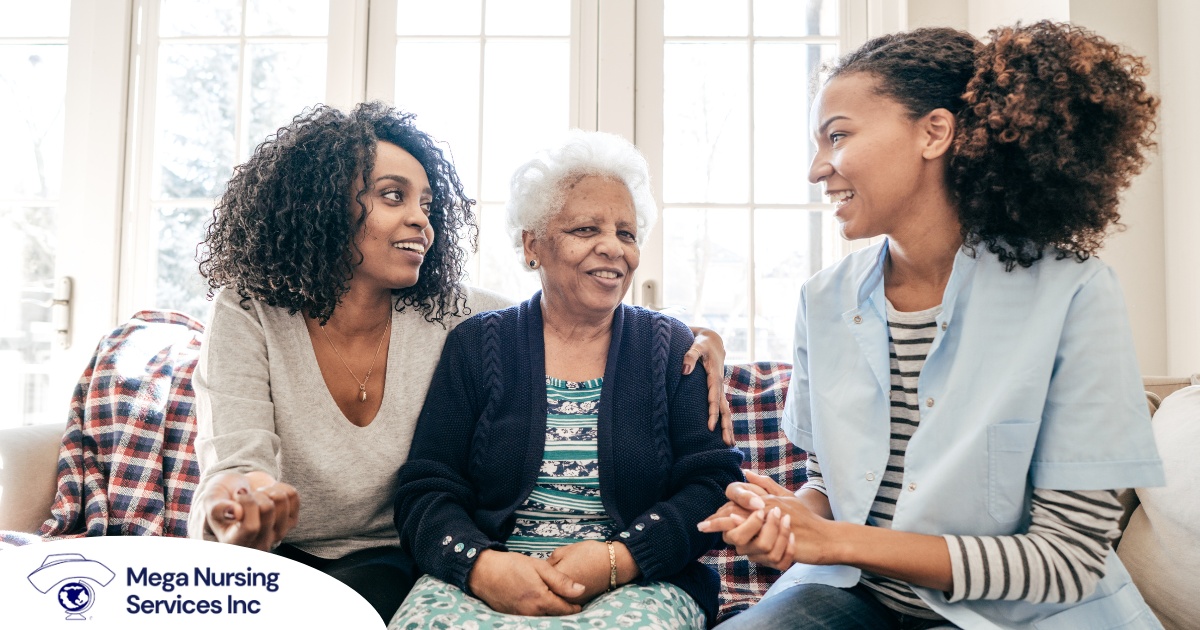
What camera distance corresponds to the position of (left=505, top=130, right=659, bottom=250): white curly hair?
60.8 inches

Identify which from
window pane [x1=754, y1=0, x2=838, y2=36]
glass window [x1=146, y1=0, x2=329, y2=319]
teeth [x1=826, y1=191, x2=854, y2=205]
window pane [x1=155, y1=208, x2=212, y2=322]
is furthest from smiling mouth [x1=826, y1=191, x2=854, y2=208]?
window pane [x1=155, y1=208, x2=212, y2=322]

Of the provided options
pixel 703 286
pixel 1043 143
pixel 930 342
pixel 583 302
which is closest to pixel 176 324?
pixel 583 302

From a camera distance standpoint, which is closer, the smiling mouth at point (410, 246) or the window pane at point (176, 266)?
the smiling mouth at point (410, 246)

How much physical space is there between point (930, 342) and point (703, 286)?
1548 millimetres

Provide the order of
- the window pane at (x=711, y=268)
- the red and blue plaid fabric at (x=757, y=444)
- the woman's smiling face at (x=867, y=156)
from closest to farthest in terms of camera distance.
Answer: the woman's smiling face at (x=867, y=156) → the red and blue plaid fabric at (x=757, y=444) → the window pane at (x=711, y=268)

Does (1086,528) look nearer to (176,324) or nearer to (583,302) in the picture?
(583,302)

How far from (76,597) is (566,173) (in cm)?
105

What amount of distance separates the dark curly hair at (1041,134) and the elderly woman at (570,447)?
56 cm

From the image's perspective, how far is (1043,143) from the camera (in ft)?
3.60

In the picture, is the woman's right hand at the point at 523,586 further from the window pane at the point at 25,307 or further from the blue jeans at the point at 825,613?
the window pane at the point at 25,307

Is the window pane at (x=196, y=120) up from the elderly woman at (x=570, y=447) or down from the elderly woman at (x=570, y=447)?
up

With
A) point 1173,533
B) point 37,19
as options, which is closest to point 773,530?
point 1173,533

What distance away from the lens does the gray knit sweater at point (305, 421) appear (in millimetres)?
1369

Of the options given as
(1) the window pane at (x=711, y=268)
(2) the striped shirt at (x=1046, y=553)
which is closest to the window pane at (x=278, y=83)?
(1) the window pane at (x=711, y=268)
